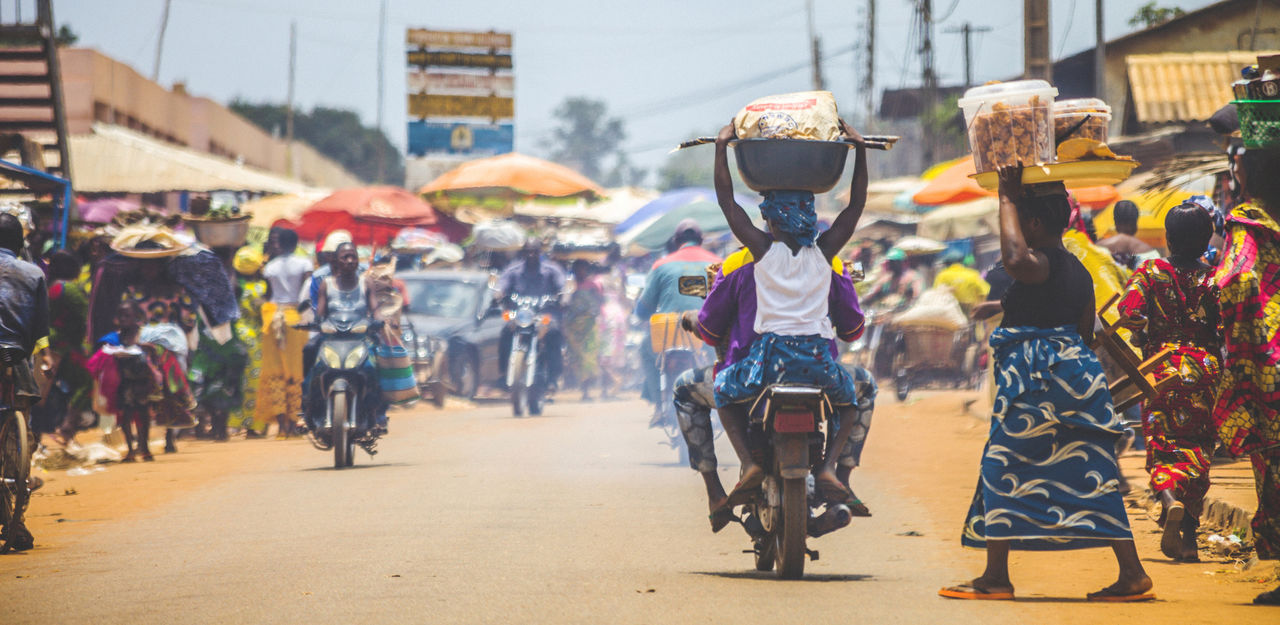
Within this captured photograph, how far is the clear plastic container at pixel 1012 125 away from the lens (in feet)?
20.1

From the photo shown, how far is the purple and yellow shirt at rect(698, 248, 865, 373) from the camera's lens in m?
6.89

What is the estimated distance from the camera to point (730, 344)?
7.02 metres

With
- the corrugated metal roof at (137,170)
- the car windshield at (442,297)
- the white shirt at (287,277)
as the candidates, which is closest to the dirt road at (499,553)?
the white shirt at (287,277)

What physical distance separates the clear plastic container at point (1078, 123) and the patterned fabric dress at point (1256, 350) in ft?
2.41

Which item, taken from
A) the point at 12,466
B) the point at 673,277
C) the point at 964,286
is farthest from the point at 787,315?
the point at 964,286

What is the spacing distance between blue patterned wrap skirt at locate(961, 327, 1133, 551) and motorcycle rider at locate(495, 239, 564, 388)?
42.5ft

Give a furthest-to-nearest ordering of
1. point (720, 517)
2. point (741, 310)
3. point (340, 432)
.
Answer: point (340, 432)
point (720, 517)
point (741, 310)

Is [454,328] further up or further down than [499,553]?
further up

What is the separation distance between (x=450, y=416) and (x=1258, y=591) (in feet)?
45.0

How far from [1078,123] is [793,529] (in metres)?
2.21

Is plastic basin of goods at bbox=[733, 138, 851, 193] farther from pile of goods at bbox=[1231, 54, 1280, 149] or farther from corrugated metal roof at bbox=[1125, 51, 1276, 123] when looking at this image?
corrugated metal roof at bbox=[1125, 51, 1276, 123]

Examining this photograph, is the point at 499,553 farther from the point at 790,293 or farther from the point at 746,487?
the point at 790,293

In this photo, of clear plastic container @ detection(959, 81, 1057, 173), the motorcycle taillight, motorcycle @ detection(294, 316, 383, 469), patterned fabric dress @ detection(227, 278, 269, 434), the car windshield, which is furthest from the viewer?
the car windshield

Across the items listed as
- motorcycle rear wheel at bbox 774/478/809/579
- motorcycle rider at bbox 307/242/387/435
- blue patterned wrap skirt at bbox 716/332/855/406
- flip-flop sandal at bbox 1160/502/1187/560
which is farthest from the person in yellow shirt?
motorcycle rear wheel at bbox 774/478/809/579
